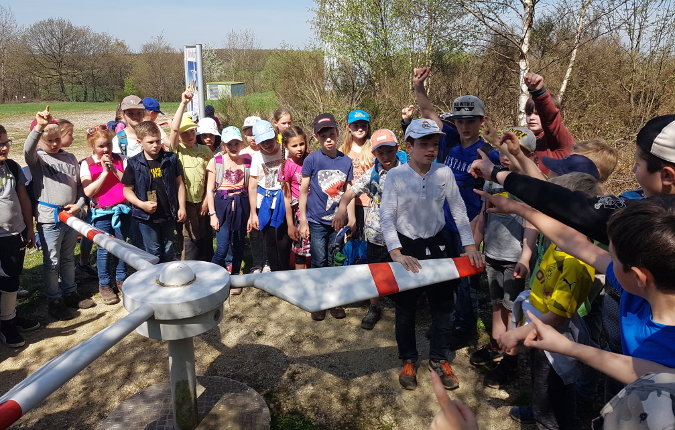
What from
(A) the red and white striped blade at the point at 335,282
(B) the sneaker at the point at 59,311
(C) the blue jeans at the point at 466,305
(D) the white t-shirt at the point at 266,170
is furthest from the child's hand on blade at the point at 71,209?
(C) the blue jeans at the point at 466,305

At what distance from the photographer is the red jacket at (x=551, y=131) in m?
3.98

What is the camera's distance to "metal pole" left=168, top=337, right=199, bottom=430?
2.76 m

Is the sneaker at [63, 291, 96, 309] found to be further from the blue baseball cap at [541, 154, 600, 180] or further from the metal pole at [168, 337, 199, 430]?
the blue baseball cap at [541, 154, 600, 180]

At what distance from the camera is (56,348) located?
4.35 metres

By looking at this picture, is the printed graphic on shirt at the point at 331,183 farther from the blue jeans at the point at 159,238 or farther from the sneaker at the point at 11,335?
the sneaker at the point at 11,335

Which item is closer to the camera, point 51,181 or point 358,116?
point 51,181

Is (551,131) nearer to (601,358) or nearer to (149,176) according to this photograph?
(601,358)

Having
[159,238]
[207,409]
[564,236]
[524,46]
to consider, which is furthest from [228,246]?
[524,46]

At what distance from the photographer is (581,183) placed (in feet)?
8.64

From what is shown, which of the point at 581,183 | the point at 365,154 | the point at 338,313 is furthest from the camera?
the point at 365,154

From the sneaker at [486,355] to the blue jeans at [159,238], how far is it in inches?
133

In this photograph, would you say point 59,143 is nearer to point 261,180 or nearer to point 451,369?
point 261,180

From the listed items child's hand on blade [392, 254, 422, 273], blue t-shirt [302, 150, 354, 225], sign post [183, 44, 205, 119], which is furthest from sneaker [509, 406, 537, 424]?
sign post [183, 44, 205, 119]

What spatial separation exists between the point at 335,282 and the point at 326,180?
232 cm
